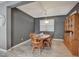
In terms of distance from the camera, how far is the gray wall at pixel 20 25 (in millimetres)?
2424

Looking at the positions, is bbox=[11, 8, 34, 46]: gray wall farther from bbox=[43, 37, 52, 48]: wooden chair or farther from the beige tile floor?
bbox=[43, 37, 52, 48]: wooden chair

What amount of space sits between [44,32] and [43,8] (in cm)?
59

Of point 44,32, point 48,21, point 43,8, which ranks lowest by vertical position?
point 44,32

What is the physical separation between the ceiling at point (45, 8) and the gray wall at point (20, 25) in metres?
0.12

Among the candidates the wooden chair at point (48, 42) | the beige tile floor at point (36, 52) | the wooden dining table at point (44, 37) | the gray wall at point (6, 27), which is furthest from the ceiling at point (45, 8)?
the beige tile floor at point (36, 52)

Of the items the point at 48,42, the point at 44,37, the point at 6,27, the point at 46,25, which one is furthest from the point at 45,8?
the point at 6,27

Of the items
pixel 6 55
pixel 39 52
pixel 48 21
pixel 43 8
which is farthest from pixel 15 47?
pixel 43 8

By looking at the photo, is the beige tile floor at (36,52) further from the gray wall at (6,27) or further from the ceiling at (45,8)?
the ceiling at (45,8)

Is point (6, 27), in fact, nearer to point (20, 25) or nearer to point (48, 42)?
point (20, 25)

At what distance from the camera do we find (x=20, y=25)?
245 centimetres

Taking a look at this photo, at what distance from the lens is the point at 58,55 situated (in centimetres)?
233

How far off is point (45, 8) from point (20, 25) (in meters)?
0.74

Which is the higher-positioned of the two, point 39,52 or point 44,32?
point 44,32

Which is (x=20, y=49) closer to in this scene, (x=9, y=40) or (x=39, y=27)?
(x=9, y=40)
